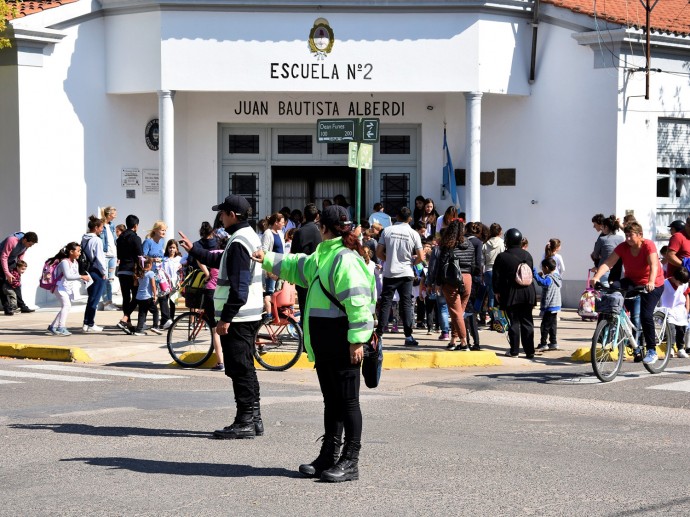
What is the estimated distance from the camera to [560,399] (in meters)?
11.9

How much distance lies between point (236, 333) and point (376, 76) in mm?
12809

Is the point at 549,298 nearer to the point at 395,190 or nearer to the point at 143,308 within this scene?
the point at 143,308

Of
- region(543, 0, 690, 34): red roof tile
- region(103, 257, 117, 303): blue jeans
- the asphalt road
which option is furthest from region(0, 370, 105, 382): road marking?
region(543, 0, 690, 34): red roof tile

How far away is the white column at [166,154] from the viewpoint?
21672 mm

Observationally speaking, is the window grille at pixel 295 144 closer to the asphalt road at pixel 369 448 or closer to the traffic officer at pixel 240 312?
the asphalt road at pixel 369 448

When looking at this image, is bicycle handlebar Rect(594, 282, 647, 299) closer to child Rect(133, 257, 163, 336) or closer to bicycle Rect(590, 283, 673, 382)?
bicycle Rect(590, 283, 673, 382)

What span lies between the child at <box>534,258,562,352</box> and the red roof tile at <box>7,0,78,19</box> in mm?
10443

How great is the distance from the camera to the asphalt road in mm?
7284

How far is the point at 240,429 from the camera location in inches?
370

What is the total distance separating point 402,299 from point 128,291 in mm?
4270

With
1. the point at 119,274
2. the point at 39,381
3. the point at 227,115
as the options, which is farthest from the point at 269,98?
the point at 39,381

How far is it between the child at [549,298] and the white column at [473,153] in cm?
585

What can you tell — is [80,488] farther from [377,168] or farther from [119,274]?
[377,168]

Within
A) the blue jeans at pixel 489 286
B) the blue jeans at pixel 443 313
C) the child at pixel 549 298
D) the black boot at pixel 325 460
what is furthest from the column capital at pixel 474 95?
the black boot at pixel 325 460
